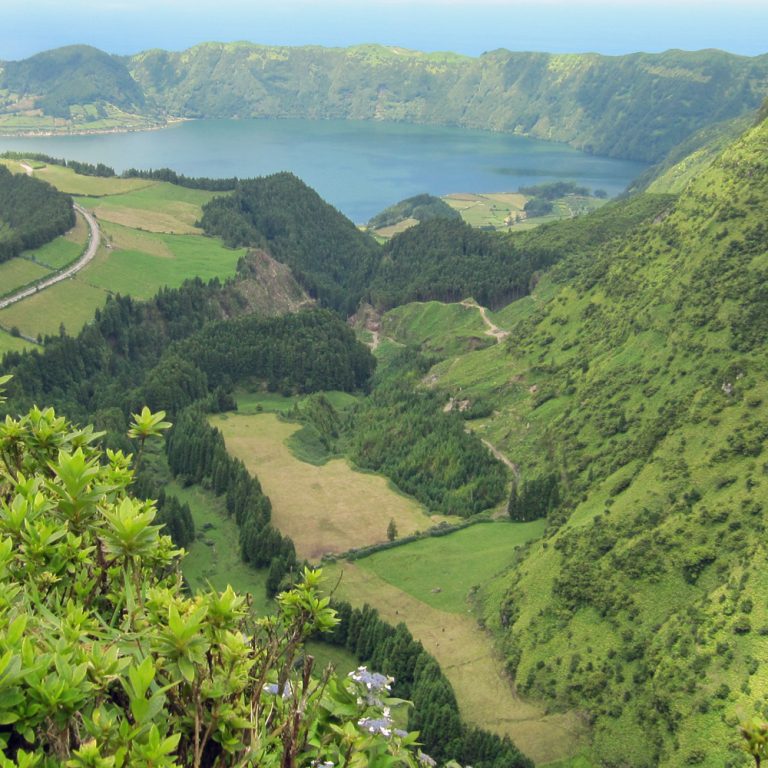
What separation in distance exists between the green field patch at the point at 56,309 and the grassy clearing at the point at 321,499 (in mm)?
36023

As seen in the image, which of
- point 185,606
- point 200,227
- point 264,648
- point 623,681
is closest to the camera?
point 185,606

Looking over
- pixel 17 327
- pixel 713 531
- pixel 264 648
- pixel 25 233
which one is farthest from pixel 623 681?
pixel 25 233

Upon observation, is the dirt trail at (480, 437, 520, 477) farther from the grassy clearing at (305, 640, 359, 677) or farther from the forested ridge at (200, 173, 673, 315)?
the forested ridge at (200, 173, 673, 315)

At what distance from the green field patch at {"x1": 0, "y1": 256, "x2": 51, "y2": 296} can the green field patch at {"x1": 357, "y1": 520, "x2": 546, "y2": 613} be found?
82204 millimetres

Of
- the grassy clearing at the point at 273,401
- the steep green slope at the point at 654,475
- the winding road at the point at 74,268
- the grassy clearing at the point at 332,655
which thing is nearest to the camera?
the steep green slope at the point at 654,475

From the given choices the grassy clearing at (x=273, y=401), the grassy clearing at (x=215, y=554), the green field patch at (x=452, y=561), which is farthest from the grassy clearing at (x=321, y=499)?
the grassy clearing at (x=273, y=401)

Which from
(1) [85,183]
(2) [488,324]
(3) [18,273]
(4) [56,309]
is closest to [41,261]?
(3) [18,273]

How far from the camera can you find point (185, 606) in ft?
38.2

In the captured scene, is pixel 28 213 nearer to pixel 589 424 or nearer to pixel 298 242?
pixel 298 242

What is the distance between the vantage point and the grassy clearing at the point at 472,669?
53.2m

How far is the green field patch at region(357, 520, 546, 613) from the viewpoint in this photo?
71.8m

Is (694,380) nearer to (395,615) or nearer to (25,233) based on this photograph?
(395,615)

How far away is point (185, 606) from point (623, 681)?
158 ft

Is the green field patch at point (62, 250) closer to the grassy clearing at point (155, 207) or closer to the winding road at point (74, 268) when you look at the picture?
the winding road at point (74, 268)
